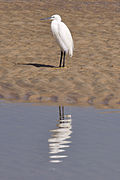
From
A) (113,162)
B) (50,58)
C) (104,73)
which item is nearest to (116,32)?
(50,58)

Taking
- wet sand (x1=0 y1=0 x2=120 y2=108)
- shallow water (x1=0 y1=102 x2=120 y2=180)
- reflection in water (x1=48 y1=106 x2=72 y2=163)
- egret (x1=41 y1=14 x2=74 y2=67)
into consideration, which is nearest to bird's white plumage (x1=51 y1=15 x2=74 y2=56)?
egret (x1=41 y1=14 x2=74 y2=67)

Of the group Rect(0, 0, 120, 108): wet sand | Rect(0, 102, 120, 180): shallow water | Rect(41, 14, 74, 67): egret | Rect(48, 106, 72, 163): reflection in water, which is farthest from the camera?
Rect(41, 14, 74, 67): egret

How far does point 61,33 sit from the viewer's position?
512 inches

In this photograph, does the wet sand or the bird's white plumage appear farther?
the bird's white plumage

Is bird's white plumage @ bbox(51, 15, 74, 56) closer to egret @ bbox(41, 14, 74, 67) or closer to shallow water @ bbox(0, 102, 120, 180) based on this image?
egret @ bbox(41, 14, 74, 67)

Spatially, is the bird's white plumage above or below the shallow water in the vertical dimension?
above

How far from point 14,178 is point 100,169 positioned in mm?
977

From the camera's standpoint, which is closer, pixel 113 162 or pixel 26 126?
pixel 113 162

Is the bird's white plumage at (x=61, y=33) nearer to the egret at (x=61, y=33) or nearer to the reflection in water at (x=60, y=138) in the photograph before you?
the egret at (x=61, y=33)

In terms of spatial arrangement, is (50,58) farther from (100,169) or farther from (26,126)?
(100,169)

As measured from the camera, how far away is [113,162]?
21.0 ft

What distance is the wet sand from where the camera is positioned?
1066cm

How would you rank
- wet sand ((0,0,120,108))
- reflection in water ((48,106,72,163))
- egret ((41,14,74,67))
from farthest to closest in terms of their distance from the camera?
egret ((41,14,74,67)) → wet sand ((0,0,120,108)) → reflection in water ((48,106,72,163))

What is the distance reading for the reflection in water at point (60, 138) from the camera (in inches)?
261
